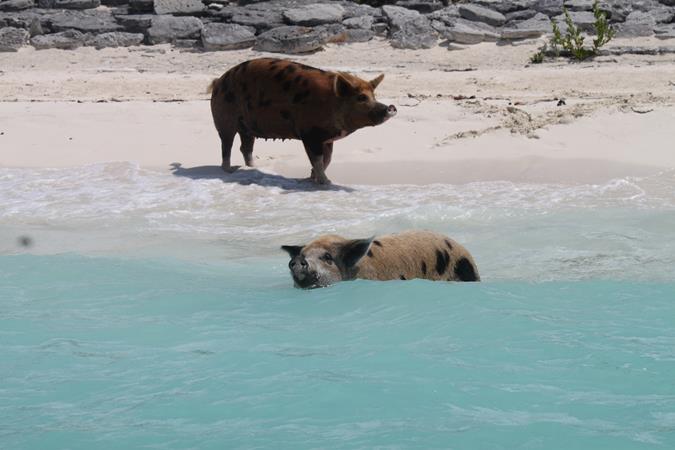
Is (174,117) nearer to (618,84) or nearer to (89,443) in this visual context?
(618,84)

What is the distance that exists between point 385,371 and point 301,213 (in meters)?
5.03

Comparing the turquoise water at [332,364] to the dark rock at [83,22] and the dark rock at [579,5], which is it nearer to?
the dark rock at [83,22]

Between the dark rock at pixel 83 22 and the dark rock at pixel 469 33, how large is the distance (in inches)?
231

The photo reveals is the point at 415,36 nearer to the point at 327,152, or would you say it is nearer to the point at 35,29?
the point at 35,29

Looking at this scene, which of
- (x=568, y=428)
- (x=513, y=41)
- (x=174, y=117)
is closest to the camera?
(x=568, y=428)

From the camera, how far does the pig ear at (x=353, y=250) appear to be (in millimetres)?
7789

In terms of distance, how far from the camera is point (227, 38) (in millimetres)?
21391

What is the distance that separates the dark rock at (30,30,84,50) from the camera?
21.7m

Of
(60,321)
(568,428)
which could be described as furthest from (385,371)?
(60,321)

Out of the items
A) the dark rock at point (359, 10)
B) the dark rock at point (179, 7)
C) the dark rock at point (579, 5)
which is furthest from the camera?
the dark rock at point (179, 7)

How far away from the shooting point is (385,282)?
816 centimetres

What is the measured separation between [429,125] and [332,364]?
788cm

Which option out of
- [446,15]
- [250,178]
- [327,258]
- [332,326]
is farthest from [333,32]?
[332,326]

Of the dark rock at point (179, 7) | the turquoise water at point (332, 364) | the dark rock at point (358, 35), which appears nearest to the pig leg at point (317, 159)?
the turquoise water at point (332, 364)
